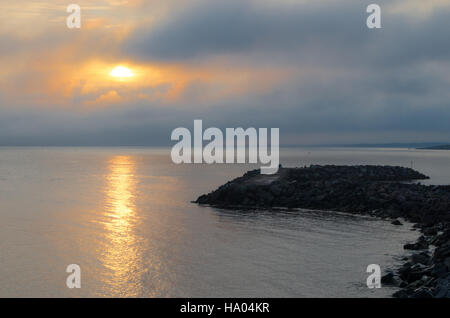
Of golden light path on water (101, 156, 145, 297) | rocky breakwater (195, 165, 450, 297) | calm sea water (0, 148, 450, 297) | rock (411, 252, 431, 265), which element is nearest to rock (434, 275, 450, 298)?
calm sea water (0, 148, 450, 297)

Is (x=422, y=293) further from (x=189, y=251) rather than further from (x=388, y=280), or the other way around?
(x=189, y=251)

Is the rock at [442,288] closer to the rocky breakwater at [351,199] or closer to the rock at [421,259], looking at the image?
the rock at [421,259]

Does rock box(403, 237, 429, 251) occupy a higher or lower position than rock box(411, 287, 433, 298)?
lower

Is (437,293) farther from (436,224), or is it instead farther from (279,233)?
(436,224)

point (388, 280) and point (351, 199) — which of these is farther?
point (351, 199)

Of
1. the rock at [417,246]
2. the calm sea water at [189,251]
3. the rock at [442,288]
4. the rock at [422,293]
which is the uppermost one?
the rock at [442,288]

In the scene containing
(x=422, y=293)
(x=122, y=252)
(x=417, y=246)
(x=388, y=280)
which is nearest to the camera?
(x=422, y=293)

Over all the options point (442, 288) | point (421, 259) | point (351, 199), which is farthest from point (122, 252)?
point (351, 199)

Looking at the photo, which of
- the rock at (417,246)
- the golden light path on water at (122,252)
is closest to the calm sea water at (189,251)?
the golden light path on water at (122,252)

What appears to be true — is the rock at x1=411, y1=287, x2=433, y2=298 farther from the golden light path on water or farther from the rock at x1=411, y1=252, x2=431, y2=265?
the golden light path on water

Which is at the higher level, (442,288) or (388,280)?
(442,288)
